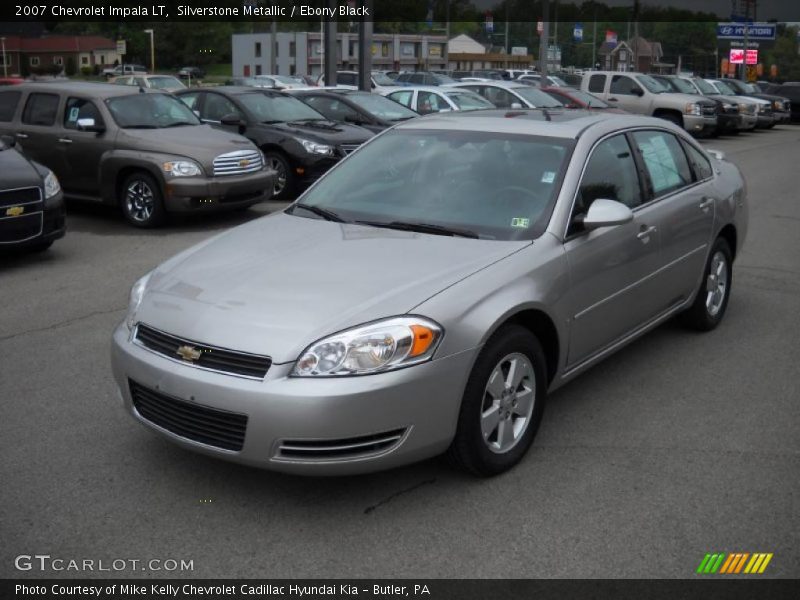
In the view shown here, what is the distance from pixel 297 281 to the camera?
4082mm

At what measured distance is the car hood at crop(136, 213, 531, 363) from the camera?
12.3 feet

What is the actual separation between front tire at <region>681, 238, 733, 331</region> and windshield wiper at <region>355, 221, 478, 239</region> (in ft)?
7.91

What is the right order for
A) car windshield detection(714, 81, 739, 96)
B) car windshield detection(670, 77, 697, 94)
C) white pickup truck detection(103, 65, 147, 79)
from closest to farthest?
car windshield detection(670, 77, 697, 94), car windshield detection(714, 81, 739, 96), white pickup truck detection(103, 65, 147, 79)

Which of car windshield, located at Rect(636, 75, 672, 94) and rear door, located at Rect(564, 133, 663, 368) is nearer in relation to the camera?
rear door, located at Rect(564, 133, 663, 368)

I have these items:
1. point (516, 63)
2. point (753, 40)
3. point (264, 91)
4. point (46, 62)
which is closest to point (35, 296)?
point (264, 91)

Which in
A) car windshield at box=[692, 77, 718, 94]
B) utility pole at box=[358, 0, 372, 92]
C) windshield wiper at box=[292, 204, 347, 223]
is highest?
utility pole at box=[358, 0, 372, 92]

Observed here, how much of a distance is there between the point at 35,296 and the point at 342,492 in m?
4.51

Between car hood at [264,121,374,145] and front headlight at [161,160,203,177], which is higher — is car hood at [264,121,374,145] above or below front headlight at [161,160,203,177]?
above

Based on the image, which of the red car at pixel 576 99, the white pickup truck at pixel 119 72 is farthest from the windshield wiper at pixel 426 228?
the white pickup truck at pixel 119 72

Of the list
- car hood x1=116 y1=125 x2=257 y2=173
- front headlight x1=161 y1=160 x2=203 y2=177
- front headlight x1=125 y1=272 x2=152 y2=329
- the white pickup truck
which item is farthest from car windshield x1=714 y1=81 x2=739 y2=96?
the white pickup truck

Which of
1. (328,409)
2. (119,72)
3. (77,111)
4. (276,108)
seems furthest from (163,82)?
(328,409)

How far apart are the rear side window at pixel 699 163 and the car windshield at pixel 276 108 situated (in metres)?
8.04

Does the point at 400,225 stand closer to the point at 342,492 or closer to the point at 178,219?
the point at 342,492

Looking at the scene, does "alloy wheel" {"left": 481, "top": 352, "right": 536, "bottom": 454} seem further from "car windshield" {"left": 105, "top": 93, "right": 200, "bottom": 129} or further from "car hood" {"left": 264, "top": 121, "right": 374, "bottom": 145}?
"car hood" {"left": 264, "top": 121, "right": 374, "bottom": 145}
